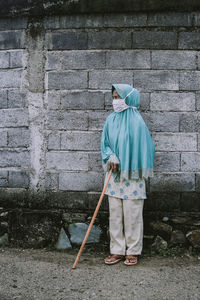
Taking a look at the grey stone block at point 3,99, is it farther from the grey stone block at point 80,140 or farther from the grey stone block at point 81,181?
the grey stone block at point 81,181

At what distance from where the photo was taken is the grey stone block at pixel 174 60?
4.16 m

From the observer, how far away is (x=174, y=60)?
13.7 feet

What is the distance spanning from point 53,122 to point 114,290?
7.62ft

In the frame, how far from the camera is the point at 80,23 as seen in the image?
4262 mm

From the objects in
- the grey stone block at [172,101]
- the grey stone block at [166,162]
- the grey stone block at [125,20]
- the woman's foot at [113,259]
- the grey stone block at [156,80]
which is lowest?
the woman's foot at [113,259]

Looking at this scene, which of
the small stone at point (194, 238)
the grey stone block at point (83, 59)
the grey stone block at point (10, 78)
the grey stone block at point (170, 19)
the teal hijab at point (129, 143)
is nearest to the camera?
the teal hijab at point (129, 143)

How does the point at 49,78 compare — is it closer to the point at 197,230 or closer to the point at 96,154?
the point at 96,154

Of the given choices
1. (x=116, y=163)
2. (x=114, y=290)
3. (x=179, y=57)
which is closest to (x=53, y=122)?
(x=116, y=163)

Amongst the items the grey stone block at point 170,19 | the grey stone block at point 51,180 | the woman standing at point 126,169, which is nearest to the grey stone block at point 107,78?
the woman standing at point 126,169

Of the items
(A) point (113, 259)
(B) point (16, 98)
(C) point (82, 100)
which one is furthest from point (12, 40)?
(A) point (113, 259)

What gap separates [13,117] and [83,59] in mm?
1301

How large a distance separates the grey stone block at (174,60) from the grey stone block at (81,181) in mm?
1698

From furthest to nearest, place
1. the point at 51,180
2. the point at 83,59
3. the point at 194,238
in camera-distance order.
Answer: the point at 51,180 → the point at 83,59 → the point at 194,238

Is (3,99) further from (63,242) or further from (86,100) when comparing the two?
(63,242)
